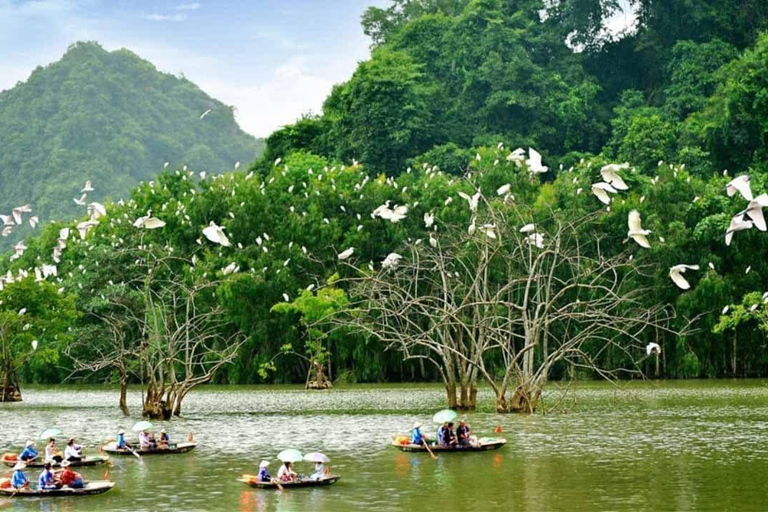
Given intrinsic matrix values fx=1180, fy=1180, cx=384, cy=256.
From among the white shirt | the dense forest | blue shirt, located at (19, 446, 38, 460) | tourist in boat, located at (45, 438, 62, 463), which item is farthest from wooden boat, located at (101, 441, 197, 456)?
the dense forest

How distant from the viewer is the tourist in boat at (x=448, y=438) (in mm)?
18312

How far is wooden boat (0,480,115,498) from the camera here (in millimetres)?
14414

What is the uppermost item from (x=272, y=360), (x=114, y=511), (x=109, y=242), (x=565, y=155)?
(x=565, y=155)

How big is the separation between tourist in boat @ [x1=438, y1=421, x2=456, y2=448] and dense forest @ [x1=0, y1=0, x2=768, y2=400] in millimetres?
6026

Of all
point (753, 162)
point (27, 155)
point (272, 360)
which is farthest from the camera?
point (27, 155)

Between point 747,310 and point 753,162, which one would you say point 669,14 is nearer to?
point 753,162

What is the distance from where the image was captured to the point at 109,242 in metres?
46.2

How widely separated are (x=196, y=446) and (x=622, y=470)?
7.48 meters

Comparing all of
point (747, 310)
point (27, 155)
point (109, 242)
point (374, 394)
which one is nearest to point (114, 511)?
point (374, 394)

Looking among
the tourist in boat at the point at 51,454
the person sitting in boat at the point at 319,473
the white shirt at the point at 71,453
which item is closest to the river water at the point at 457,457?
the person sitting in boat at the point at 319,473

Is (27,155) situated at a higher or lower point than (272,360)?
higher

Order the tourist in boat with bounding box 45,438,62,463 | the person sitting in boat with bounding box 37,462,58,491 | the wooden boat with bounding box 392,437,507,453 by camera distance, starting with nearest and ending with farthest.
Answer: the person sitting in boat with bounding box 37,462,58,491, the tourist in boat with bounding box 45,438,62,463, the wooden boat with bounding box 392,437,507,453

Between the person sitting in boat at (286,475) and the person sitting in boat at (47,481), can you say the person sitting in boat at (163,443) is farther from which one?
the person sitting in boat at (286,475)

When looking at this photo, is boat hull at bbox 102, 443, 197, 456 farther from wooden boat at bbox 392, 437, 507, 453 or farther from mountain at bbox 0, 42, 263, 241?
mountain at bbox 0, 42, 263, 241
